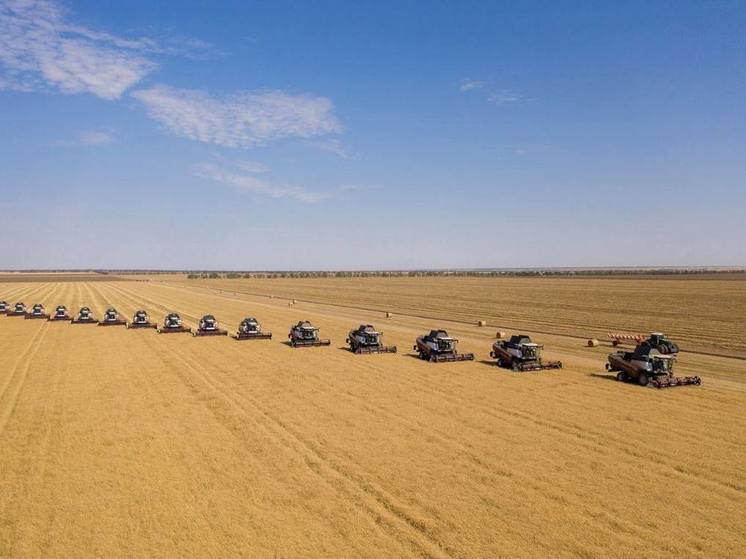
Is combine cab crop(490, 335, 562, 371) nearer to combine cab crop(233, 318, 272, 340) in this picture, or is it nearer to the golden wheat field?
the golden wheat field

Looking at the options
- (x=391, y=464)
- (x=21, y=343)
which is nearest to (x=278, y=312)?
(x=21, y=343)

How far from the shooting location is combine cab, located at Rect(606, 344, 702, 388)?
83.4 feet

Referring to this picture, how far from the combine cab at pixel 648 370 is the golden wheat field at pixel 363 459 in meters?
0.84

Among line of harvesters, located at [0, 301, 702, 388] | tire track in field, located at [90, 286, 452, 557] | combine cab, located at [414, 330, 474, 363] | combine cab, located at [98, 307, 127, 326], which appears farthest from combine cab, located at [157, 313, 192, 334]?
combine cab, located at [414, 330, 474, 363]

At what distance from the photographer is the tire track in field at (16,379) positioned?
828 inches

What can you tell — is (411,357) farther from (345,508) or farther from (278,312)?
(278,312)

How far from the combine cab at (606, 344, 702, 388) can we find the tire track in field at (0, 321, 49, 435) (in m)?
28.1

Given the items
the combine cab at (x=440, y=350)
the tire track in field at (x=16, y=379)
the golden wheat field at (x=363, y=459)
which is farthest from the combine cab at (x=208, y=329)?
the combine cab at (x=440, y=350)

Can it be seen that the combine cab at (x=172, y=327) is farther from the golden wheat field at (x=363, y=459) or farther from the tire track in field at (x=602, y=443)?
the tire track in field at (x=602, y=443)

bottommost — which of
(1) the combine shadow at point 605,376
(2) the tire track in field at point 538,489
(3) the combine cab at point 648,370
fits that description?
(2) the tire track in field at point 538,489

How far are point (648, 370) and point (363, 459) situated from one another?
1715 cm

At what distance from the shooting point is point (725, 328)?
44.2m

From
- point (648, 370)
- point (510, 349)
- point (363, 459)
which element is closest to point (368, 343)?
point (510, 349)

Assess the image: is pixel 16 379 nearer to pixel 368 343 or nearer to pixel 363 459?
pixel 368 343
